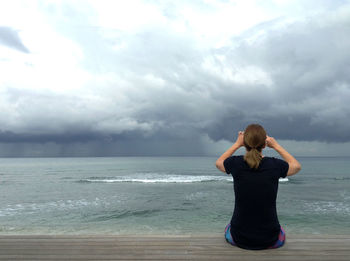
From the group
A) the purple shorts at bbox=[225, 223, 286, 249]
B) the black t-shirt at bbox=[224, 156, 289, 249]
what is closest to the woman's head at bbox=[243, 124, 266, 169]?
the black t-shirt at bbox=[224, 156, 289, 249]

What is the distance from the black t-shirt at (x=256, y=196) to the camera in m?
3.28

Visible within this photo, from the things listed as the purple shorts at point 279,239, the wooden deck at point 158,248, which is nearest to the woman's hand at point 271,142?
the purple shorts at point 279,239

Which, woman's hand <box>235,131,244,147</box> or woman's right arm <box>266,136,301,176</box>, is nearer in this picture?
woman's right arm <box>266,136,301,176</box>

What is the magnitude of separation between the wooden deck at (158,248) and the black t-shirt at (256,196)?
0.34 m

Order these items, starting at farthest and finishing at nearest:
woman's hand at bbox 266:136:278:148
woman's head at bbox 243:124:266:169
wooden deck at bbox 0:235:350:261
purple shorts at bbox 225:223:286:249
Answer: purple shorts at bbox 225:223:286:249
wooden deck at bbox 0:235:350:261
woman's hand at bbox 266:136:278:148
woman's head at bbox 243:124:266:169

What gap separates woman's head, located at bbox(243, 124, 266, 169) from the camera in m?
3.22

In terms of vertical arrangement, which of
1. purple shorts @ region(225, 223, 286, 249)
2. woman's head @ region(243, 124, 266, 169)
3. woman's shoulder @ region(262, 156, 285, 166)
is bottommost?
purple shorts @ region(225, 223, 286, 249)

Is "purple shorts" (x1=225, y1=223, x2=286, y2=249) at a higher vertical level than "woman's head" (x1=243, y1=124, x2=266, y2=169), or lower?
lower

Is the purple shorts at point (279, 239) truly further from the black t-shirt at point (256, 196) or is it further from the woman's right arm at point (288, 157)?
the woman's right arm at point (288, 157)

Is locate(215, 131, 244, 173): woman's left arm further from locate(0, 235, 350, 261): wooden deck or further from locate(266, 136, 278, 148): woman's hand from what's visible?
locate(0, 235, 350, 261): wooden deck

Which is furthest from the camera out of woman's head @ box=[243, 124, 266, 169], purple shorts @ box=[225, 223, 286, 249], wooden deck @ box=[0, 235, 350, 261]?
purple shorts @ box=[225, 223, 286, 249]

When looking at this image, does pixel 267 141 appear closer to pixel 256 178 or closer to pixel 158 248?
pixel 256 178

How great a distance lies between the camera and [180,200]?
2283cm

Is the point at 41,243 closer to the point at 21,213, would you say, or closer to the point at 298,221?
the point at 298,221
